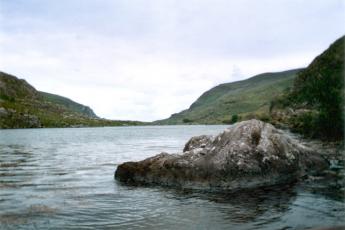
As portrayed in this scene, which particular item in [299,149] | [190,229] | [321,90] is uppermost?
[321,90]

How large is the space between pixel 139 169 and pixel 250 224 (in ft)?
37.4

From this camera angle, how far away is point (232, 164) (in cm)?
2227

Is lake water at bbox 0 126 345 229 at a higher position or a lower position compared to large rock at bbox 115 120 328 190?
lower

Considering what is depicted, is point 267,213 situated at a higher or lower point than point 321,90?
lower

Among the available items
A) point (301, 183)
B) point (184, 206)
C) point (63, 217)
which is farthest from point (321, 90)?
point (63, 217)

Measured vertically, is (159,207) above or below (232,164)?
below

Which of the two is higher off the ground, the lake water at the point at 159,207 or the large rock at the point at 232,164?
the large rock at the point at 232,164

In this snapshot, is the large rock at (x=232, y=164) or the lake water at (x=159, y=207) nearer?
the lake water at (x=159, y=207)

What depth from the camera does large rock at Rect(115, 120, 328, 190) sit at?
22234mm

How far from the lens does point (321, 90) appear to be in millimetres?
57531

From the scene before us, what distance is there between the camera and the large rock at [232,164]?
22234 mm

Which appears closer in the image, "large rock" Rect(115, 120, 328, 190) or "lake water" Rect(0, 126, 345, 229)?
"lake water" Rect(0, 126, 345, 229)

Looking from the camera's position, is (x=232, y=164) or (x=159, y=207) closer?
(x=159, y=207)

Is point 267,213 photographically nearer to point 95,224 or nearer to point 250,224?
point 250,224
